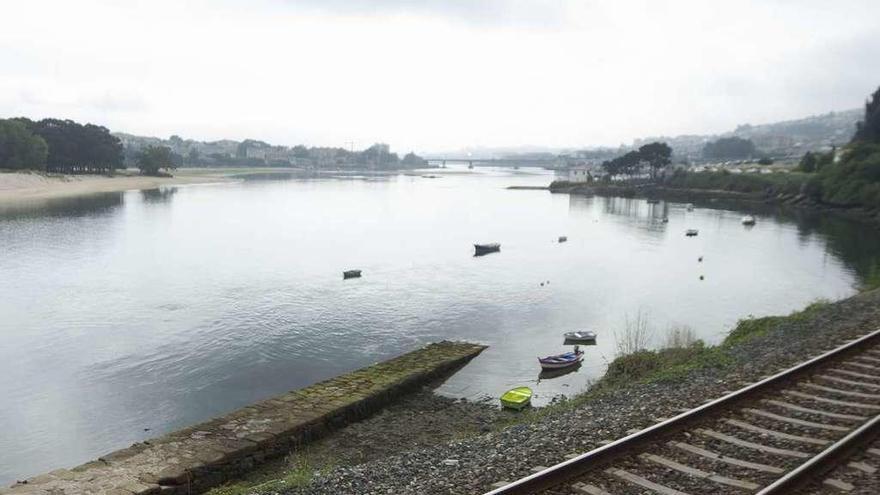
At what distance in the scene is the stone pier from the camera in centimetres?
1162

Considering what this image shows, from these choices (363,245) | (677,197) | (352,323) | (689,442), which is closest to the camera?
(689,442)

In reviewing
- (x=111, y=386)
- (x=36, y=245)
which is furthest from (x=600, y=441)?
(x=36, y=245)

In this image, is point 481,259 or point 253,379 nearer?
point 253,379

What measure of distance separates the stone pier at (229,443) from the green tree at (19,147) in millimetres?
99047

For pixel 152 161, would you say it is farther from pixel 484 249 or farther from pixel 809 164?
pixel 809 164

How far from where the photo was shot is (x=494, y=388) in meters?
20.8

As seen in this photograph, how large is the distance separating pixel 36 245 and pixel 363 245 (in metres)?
26.0

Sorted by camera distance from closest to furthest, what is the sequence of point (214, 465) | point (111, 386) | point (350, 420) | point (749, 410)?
1. point (749, 410)
2. point (214, 465)
3. point (350, 420)
4. point (111, 386)

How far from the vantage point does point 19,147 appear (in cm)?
9544

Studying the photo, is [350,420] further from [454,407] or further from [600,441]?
[600,441]

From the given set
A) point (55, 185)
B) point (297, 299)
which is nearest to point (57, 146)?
point (55, 185)

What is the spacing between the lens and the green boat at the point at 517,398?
59.7 feet

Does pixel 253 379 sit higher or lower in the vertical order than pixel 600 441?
lower

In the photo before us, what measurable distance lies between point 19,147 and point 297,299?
3408 inches
